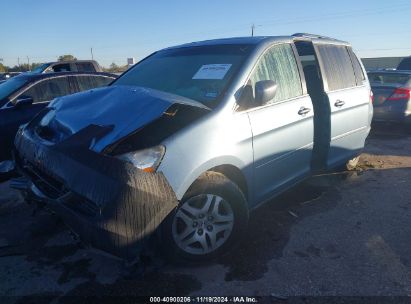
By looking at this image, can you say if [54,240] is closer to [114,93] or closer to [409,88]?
[114,93]

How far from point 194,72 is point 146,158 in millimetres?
1360

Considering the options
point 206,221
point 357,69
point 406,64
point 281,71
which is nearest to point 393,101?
point 357,69

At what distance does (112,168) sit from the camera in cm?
238

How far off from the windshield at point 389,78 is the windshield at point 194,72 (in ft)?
20.4

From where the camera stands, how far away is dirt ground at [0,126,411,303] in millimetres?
2734

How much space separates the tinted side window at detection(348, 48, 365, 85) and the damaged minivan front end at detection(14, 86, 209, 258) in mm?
3146

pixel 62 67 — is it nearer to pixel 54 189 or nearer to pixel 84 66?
pixel 84 66

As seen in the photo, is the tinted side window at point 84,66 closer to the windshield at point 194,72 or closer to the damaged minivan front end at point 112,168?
the windshield at point 194,72

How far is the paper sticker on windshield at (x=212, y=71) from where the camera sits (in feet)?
10.9

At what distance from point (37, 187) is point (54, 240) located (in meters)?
0.86

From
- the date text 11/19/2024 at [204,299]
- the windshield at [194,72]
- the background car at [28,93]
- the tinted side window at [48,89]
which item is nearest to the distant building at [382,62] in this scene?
the background car at [28,93]

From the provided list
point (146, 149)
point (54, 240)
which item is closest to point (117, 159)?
point (146, 149)

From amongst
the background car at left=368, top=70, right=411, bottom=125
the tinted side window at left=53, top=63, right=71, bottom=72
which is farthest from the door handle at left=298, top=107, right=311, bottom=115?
the tinted side window at left=53, top=63, right=71, bottom=72

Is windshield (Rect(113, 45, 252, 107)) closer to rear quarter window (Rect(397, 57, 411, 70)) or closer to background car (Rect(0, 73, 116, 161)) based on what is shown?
background car (Rect(0, 73, 116, 161))
